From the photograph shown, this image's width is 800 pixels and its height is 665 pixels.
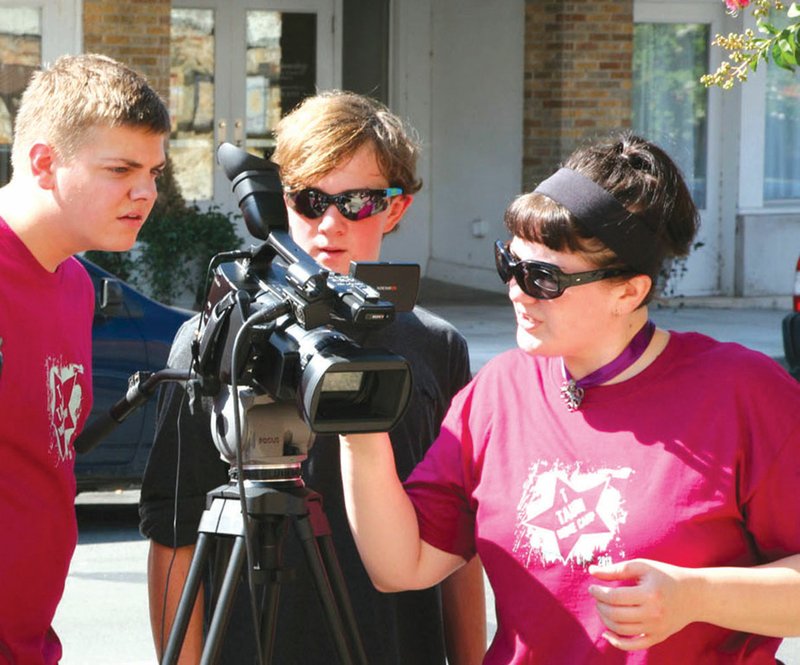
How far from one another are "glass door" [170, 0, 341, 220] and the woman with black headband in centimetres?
1240

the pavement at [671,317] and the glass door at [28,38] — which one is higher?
the glass door at [28,38]

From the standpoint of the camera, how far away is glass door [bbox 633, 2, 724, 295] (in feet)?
50.7

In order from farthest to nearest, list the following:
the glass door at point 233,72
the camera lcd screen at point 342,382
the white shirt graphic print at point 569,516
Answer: the glass door at point 233,72
the white shirt graphic print at point 569,516
the camera lcd screen at point 342,382

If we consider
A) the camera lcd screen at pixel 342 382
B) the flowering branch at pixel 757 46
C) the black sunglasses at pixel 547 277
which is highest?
the flowering branch at pixel 757 46

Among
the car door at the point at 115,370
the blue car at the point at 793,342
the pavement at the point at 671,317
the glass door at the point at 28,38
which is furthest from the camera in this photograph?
the glass door at the point at 28,38

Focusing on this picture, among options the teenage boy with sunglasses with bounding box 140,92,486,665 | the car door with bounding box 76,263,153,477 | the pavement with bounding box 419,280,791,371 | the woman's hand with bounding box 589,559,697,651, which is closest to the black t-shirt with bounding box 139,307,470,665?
the teenage boy with sunglasses with bounding box 140,92,486,665

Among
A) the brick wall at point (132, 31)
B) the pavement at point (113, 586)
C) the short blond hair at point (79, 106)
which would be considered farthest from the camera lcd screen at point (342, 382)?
the brick wall at point (132, 31)

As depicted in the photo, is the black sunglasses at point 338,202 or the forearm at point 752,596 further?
the black sunglasses at point 338,202

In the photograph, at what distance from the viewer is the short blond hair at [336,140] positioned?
2797 millimetres

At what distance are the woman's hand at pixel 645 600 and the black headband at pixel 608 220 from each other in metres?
0.49

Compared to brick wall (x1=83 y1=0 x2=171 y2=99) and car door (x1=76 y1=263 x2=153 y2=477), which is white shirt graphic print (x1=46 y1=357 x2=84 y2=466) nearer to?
car door (x1=76 y1=263 x2=153 y2=477)

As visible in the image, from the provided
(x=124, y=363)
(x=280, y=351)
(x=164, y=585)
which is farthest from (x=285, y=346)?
(x=124, y=363)

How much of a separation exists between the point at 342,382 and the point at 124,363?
525cm

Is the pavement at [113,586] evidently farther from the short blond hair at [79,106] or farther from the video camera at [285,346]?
the video camera at [285,346]
